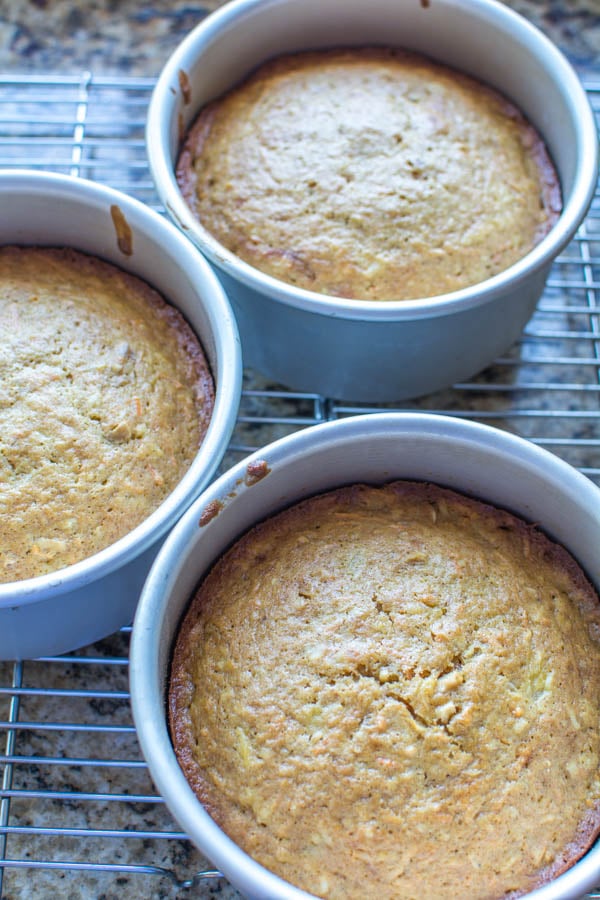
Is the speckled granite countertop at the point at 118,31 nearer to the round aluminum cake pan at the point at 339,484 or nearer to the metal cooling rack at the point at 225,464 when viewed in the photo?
the metal cooling rack at the point at 225,464

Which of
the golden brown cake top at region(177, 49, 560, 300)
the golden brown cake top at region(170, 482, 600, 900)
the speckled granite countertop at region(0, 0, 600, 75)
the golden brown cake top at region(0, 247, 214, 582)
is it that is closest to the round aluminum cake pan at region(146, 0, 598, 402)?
the golden brown cake top at region(177, 49, 560, 300)

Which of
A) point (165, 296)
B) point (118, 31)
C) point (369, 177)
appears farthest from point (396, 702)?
point (118, 31)

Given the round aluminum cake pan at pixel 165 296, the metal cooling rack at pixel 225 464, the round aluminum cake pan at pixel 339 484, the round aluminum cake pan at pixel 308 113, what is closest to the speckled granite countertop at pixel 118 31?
the metal cooling rack at pixel 225 464

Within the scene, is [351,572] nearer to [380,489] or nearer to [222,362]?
[380,489]

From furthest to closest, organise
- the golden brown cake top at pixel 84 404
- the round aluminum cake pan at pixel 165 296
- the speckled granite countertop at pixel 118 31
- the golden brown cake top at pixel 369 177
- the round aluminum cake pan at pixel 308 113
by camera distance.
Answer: the speckled granite countertop at pixel 118 31 → the golden brown cake top at pixel 369 177 → the round aluminum cake pan at pixel 308 113 → the golden brown cake top at pixel 84 404 → the round aluminum cake pan at pixel 165 296

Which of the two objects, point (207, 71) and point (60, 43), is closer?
point (207, 71)

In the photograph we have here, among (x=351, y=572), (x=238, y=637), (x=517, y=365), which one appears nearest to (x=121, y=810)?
(x=238, y=637)
